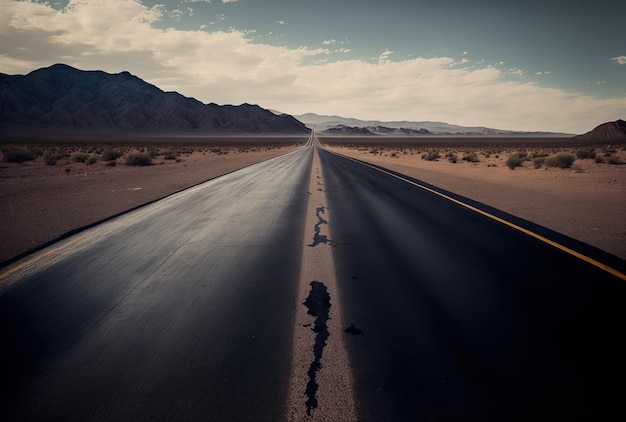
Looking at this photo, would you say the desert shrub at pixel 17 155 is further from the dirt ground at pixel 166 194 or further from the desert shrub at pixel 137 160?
the dirt ground at pixel 166 194

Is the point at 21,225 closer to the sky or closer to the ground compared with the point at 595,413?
closer to the ground

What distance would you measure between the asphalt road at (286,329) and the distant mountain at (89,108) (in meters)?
151

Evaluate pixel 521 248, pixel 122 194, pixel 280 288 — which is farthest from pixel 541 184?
pixel 122 194

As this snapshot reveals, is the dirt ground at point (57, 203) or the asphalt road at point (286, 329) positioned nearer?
the asphalt road at point (286, 329)

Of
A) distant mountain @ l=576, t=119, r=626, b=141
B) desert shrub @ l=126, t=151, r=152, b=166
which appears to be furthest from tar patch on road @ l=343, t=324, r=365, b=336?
distant mountain @ l=576, t=119, r=626, b=141

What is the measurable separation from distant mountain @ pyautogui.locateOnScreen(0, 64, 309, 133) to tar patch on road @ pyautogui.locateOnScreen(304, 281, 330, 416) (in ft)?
501

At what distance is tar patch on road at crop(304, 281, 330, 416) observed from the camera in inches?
95.9

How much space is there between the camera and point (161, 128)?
522 ft

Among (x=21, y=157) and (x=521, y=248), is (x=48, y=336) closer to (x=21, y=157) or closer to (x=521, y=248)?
(x=521, y=248)

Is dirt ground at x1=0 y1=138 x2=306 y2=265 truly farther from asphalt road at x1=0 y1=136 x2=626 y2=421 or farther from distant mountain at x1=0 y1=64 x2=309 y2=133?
distant mountain at x1=0 y1=64 x2=309 y2=133

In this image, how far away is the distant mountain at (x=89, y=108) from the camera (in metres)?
135

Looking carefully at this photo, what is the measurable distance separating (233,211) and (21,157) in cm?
2503

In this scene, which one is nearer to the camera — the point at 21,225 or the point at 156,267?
the point at 156,267

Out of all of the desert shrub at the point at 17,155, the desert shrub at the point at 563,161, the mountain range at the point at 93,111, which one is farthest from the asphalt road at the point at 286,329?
the mountain range at the point at 93,111
